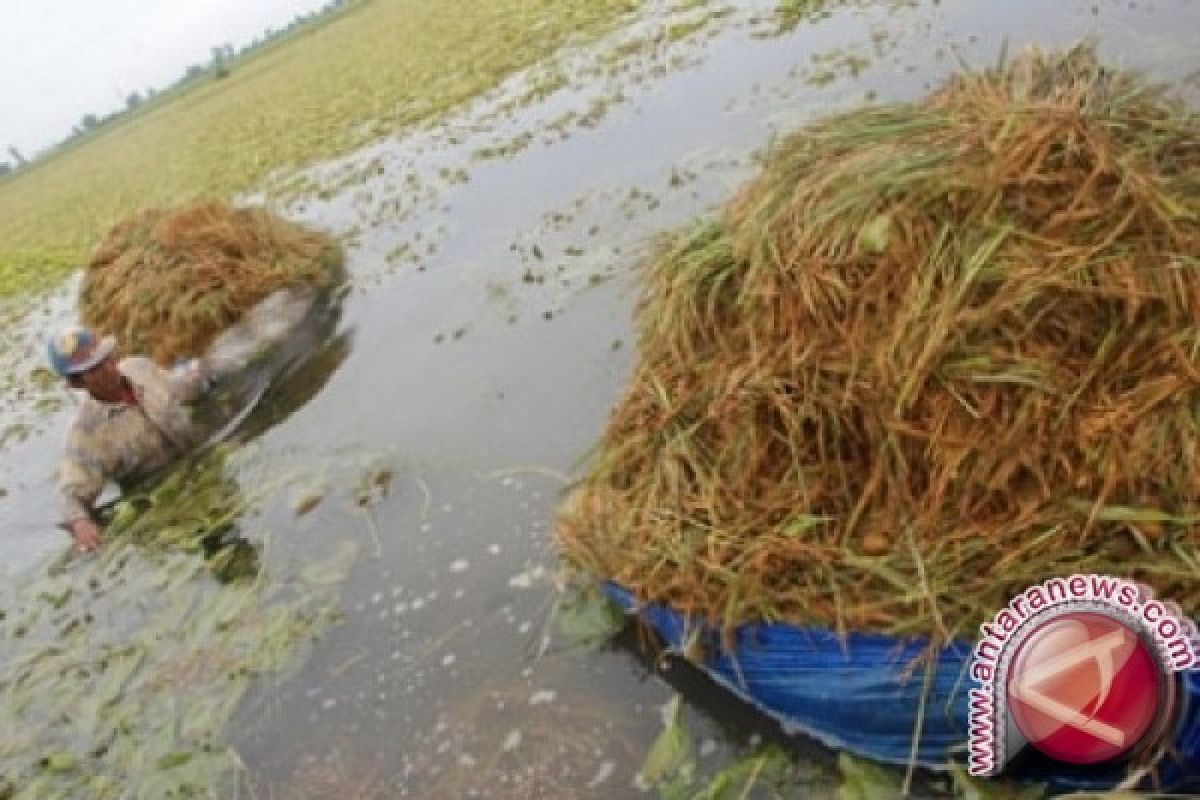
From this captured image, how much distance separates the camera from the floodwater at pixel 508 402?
14.6 ft

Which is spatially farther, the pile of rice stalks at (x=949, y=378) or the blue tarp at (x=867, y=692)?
the pile of rice stalks at (x=949, y=378)

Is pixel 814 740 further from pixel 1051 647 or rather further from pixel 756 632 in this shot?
pixel 1051 647

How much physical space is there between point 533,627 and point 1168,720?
2844 millimetres

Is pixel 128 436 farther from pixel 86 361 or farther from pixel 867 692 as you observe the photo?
pixel 867 692

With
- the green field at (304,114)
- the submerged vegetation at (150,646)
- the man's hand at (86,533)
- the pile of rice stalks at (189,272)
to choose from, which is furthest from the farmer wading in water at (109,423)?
the green field at (304,114)

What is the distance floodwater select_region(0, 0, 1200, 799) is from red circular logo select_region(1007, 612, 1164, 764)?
987 millimetres

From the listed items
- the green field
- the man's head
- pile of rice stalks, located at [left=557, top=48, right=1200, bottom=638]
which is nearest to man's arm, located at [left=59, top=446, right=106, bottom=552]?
the man's head

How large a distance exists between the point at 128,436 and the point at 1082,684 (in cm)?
692

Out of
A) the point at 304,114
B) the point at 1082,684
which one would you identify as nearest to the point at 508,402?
the point at 1082,684

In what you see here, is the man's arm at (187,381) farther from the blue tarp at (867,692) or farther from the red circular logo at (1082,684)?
the red circular logo at (1082,684)

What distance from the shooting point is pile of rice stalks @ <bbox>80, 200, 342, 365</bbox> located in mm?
9375

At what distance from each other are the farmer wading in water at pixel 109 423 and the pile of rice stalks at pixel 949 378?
14.8 feet

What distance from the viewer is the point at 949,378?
3.46 metres

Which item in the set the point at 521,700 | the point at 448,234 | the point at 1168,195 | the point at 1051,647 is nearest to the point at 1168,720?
the point at 1051,647
